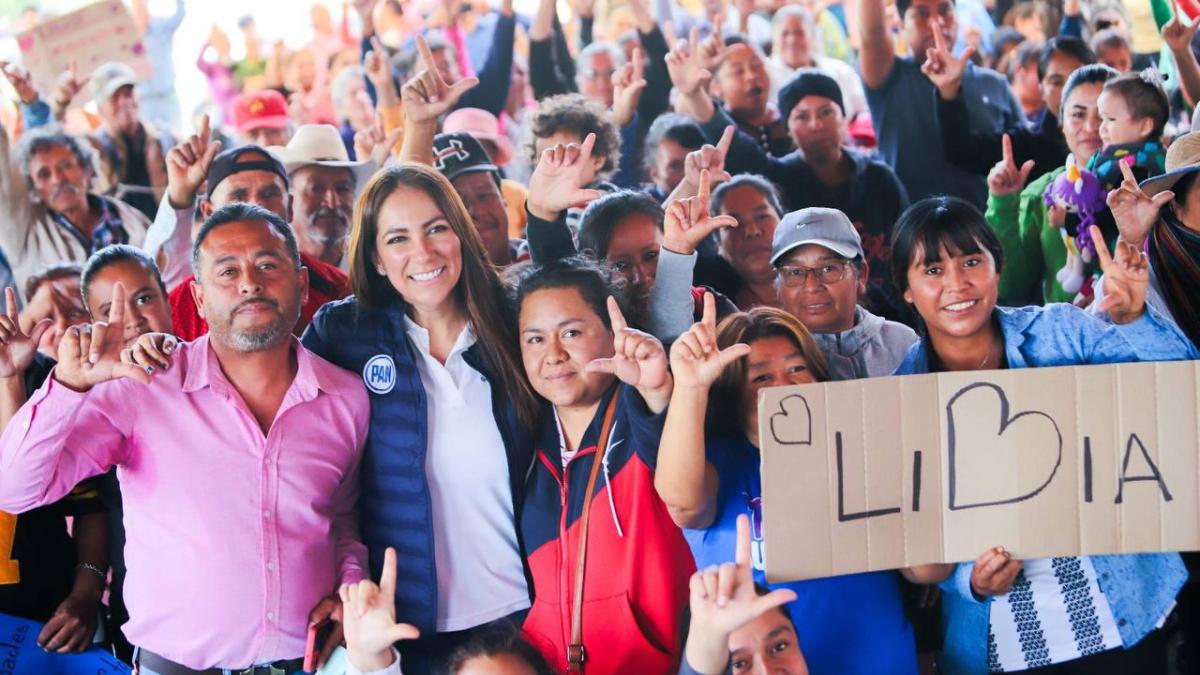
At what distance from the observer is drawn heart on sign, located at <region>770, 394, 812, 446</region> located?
2.40m

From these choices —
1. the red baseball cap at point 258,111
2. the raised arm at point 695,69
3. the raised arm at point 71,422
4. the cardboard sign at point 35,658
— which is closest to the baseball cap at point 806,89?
the raised arm at point 695,69

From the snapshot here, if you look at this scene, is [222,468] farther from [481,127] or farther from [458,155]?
[481,127]

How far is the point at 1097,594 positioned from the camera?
2.52 m

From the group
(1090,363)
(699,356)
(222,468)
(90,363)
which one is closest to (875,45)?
(1090,363)

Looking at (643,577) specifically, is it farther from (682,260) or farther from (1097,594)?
Result: (1097,594)

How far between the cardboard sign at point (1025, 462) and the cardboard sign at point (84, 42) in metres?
2.57

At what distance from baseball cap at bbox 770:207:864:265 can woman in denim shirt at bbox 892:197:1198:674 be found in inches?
8.9

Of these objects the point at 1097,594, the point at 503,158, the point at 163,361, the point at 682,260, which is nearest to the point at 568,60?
the point at 503,158

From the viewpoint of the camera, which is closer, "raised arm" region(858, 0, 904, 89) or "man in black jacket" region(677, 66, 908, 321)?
"man in black jacket" region(677, 66, 908, 321)

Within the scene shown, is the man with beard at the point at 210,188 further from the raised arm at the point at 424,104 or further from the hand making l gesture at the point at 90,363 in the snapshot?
the hand making l gesture at the point at 90,363

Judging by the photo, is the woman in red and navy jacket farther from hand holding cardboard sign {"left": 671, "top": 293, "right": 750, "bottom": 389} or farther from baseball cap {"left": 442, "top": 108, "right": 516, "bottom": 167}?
baseball cap {"left": 442, "top": 108, "right": 516, "bottom": 167}

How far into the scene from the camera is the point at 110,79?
384cm

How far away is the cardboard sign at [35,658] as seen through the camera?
9.19ft

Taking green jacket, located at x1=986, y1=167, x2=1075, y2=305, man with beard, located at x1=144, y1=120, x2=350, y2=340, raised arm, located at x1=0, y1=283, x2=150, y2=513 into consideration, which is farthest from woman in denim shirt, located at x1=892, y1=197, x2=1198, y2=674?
raised arm, located at x1=0, y1=283, x2=150, y2=513
